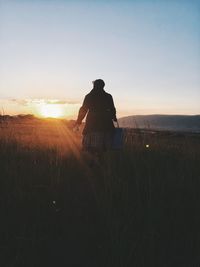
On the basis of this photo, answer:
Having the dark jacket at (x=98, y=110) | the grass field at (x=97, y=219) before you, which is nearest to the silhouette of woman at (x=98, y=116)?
the dark jacket at (x=98, y=110)

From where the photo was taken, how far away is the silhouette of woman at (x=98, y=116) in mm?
7766

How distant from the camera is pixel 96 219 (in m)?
4.60

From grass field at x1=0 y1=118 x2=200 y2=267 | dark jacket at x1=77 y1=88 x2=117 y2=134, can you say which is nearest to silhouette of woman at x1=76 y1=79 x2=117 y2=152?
dark jacket at x1=77 y1=88 x2=117 y2=134

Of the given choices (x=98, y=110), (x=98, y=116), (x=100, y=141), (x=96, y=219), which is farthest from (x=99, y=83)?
(x=96, y=219)

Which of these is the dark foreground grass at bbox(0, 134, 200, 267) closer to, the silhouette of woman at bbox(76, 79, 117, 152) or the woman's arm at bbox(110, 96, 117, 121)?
the silhouette of woman at bbox(76, 79, 117, 152)

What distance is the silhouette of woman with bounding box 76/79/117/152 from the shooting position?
25.5 ft

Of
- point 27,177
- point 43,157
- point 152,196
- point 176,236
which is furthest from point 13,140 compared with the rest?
point 176,236

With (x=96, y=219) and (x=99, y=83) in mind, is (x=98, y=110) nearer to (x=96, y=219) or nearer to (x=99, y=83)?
(x=99, y=83)

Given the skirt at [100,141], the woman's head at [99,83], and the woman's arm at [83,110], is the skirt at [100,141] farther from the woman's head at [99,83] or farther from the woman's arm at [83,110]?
the woman's head at [99,83]

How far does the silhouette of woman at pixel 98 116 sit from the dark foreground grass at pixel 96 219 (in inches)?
63.2

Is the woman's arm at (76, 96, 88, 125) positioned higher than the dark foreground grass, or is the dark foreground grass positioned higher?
the woman's arm at (76, 96, 88, 125)

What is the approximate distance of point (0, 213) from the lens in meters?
4.57

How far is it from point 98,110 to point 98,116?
0.11m

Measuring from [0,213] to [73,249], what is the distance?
0.93 metres
